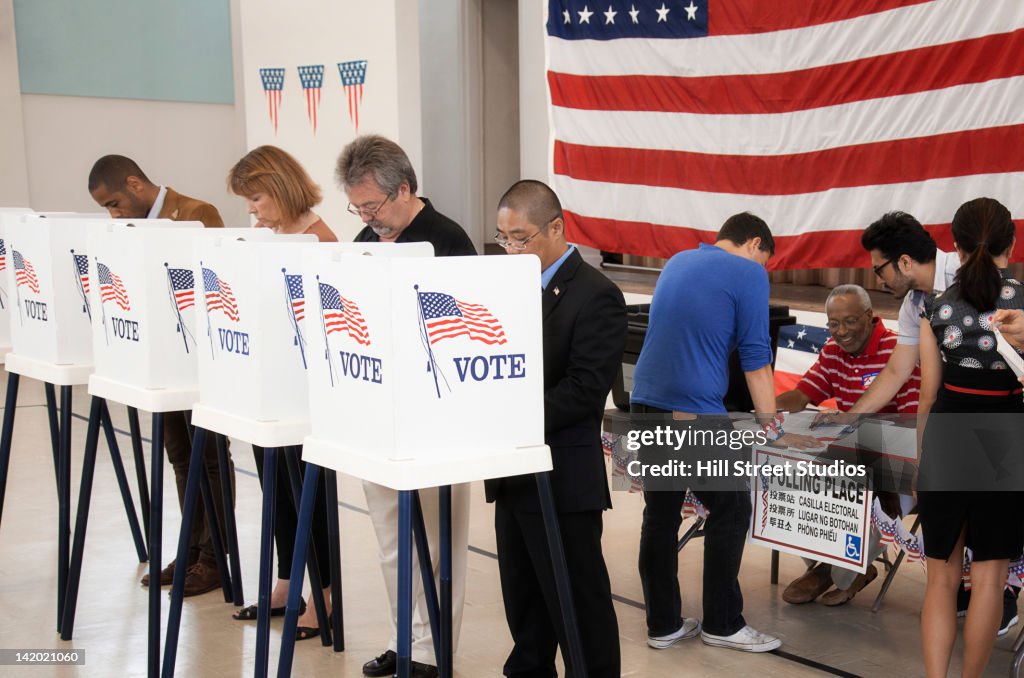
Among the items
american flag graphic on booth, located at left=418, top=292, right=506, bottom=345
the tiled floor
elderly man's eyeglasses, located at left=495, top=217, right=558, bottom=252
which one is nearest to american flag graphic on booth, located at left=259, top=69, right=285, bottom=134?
the tiled floor

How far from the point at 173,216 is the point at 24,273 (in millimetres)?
656

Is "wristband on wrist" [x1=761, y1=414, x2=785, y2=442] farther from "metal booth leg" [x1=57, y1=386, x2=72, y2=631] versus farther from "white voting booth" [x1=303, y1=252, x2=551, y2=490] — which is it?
"metal booth leg" [x1=57, y1=386, x2=72, y2=631]

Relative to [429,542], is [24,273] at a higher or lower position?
higher

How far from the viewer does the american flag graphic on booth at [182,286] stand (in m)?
3.21

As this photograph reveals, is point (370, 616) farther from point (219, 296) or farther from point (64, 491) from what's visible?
point (219, 296)

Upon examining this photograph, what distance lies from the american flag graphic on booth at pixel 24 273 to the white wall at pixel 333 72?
372cm

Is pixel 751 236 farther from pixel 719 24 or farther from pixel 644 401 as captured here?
pixel 719 24

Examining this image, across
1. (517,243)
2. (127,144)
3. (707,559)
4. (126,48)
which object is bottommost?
(707,559)

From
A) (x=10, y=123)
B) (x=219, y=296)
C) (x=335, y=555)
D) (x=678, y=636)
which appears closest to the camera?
(x=219, y=296)

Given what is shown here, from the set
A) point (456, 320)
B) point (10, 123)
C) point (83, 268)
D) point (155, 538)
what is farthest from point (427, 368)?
point (10, 123)

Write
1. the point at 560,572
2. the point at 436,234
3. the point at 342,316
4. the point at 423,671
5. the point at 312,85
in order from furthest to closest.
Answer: the point at 312,85 < the point at 423,671 < the point at 436,234 < the point at 560,572 < the point at 342,316

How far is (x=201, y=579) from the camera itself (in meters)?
4.13

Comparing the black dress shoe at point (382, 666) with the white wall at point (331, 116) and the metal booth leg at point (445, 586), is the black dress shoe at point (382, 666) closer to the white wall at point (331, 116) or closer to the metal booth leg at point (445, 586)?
the metal booth leg at point (445, 586)

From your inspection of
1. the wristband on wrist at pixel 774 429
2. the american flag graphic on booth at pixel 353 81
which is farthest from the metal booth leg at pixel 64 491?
the american flag graphic on booth at pixel 353 81
